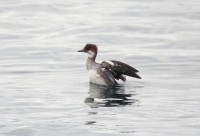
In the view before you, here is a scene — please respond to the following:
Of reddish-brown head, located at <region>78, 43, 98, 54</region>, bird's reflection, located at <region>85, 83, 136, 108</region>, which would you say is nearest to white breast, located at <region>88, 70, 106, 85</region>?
bird's reflection, located at <region>85, 83, 136, 108</region>

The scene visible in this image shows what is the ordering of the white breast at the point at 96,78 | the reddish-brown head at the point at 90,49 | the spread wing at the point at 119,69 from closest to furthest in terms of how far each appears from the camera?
the spread wing at the point at 119,69, the white breast at the point at 96,78, the reddish-brown head at the point at 90,49

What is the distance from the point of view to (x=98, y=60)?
93.4 ft

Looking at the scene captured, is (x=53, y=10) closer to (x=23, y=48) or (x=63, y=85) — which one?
(x=23, y=48)

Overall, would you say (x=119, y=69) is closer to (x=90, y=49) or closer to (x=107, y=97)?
(x=90, y=49)

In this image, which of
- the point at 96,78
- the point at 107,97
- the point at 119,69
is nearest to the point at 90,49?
the point at 96,78

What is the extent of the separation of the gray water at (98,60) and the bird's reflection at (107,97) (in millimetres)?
21

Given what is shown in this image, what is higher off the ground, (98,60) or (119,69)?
(119,69)

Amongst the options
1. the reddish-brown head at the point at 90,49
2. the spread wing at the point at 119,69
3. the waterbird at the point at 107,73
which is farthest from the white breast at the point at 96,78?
the reddish-brown head at the point at 90,49

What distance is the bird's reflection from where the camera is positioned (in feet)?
67.9

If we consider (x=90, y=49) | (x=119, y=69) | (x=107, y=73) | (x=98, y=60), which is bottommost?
Answer: (x=98, y=60)

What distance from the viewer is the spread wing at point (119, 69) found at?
914 inches

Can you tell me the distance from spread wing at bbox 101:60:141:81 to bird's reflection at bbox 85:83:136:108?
372mm

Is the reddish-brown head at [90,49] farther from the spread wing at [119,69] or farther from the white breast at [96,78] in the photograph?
the white breast at [96,78]

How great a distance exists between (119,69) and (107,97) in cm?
184
